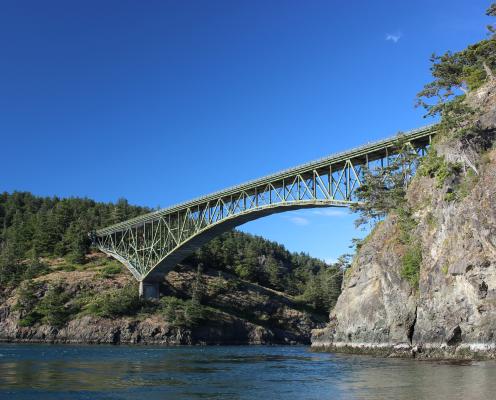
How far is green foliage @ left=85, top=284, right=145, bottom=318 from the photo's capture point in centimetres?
8994

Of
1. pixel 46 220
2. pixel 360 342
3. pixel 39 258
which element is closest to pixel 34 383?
pixel 360 342

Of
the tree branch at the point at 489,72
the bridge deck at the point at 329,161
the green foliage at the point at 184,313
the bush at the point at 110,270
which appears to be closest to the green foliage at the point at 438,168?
the bridge deck at the point at 329,161

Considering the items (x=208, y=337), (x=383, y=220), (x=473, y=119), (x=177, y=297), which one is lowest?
(x=208, y=337)

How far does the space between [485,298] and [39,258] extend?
98.9m

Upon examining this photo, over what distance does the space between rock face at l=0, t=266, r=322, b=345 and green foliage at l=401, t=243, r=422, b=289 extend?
171 ft

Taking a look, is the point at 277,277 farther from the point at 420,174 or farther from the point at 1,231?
the point at 420,174

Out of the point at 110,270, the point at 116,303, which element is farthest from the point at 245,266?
Answer: the point at 116,303

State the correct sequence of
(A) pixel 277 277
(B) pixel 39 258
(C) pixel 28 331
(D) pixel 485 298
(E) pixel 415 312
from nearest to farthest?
(D) pixel 485 298 → (E) pixel 415 312 → (C) pixel 28 331 → (B) pixel 39 258 → (A) pixel 277 277

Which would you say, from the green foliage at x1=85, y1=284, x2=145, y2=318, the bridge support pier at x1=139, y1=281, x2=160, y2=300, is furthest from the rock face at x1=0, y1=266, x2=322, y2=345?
the bridge support pier at x1=139, y1=281, x2=160, y2=300

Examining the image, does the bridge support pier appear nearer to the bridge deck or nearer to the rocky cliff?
the rocky cliff

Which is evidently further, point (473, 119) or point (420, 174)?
point (420, 174)

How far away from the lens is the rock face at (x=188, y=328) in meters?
87.6

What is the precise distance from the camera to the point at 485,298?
35.4 metres

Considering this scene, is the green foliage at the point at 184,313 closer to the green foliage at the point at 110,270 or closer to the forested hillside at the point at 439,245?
the green foliage at the point at 110,270
